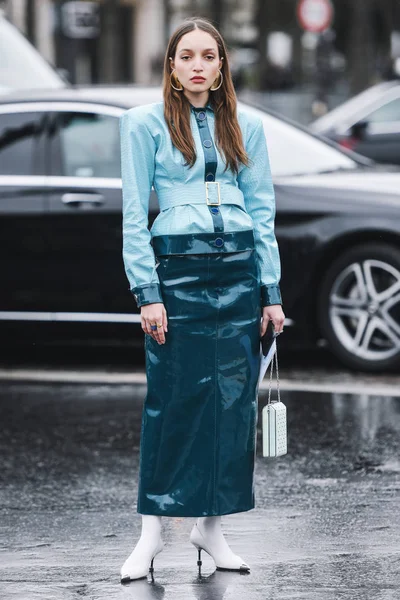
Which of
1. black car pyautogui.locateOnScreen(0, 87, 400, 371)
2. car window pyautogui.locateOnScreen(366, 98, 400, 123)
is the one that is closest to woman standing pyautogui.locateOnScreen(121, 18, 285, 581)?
black car pyautogui.locateOnScreen(0, 87, 400, 371)

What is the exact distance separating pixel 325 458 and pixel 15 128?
338 cm

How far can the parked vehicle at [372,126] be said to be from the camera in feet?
57.0

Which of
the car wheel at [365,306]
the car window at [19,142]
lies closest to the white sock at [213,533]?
the car wheel at [365,306]

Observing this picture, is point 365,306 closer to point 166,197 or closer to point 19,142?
point 19,142

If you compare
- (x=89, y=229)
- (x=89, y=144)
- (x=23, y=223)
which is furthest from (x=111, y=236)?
(x=89, y=144)

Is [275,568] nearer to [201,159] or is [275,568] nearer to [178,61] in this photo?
[201,159]

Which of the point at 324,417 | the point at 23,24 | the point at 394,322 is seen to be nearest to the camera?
the point at 324,417

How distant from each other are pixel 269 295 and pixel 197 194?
39 centimetres

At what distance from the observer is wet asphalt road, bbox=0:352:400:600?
4836 mm

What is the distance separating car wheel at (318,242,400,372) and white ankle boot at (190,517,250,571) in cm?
379

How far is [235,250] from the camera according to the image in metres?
4.79

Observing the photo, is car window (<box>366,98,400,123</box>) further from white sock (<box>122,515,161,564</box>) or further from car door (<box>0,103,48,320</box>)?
white sock (<box>122,515,161,564</box>)

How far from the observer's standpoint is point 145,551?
16.1 feet

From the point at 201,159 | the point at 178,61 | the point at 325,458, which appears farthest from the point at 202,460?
the point at 325,458
